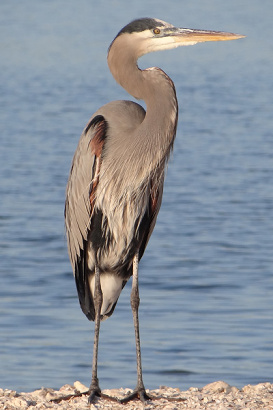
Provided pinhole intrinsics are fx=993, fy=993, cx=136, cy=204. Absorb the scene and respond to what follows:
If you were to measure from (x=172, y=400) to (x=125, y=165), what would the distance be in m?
1.41

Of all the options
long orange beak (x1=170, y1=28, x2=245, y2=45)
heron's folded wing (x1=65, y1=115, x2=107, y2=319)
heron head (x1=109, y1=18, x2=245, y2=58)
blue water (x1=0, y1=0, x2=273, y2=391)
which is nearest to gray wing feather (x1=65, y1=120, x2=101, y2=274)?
heron's folded wing (x1=65, y1=115, x2=107, y2=319)

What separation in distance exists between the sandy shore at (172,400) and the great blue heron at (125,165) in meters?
0.15

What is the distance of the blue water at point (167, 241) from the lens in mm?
7645

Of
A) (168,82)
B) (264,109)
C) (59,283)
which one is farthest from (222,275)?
(264,109)

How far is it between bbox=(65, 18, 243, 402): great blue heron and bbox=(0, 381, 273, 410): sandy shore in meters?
0.15

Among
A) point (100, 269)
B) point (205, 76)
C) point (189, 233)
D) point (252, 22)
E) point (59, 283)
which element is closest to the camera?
point (100, 269)

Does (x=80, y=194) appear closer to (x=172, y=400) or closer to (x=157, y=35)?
(x=157, y=35)

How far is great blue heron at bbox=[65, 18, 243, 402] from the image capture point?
5.86 metres

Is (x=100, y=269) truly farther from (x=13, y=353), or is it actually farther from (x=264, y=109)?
(x=264, y=109)

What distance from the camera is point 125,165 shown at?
19.6 ft

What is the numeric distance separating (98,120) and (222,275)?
426 centimetres

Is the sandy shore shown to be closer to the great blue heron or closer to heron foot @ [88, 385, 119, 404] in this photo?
heron foot @ [88, 385, 119, 404]

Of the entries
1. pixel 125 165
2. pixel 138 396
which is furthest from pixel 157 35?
pixel 138 396

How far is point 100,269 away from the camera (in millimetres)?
6336
